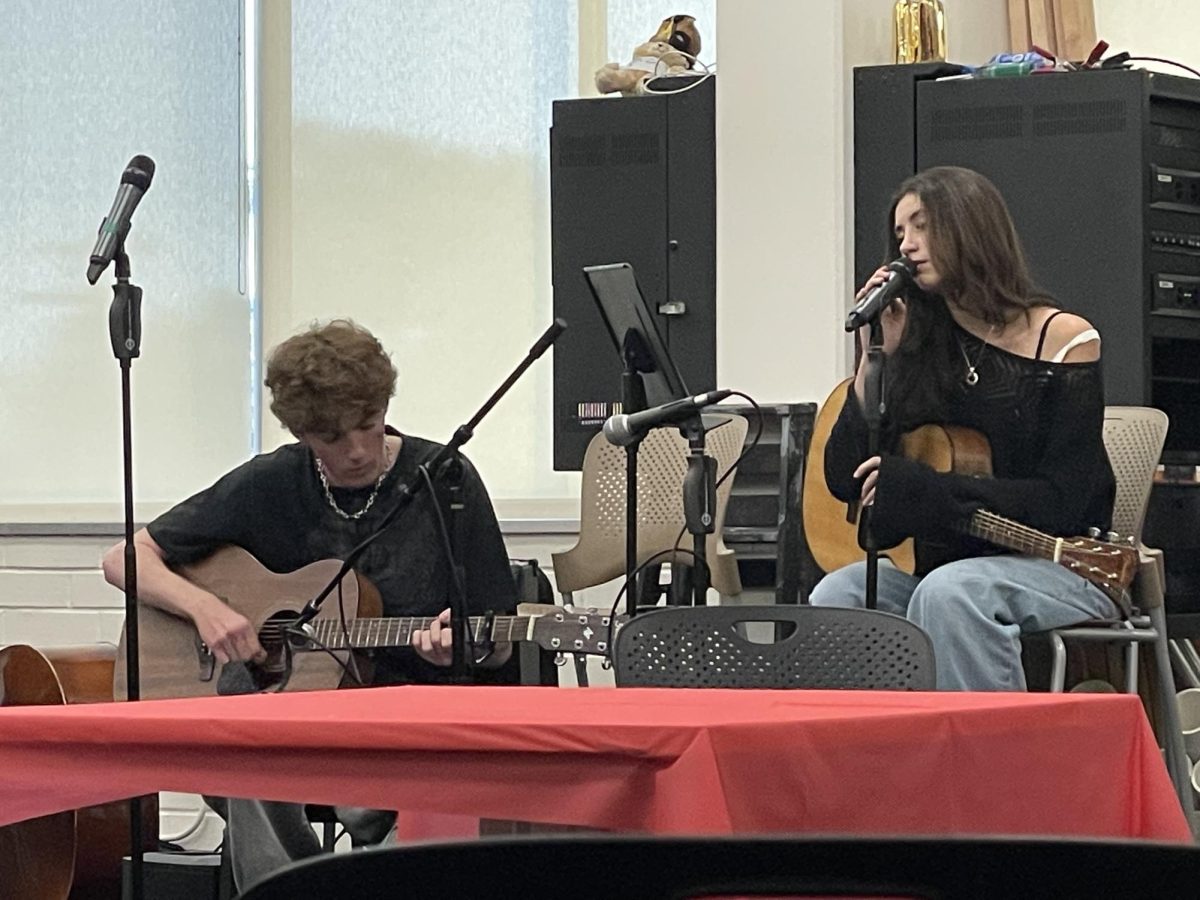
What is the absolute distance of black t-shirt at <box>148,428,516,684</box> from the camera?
2908mm

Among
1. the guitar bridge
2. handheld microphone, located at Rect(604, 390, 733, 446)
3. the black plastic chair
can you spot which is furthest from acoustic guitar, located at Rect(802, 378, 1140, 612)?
the black plastic chair

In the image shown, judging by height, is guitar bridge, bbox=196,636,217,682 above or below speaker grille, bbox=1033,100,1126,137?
below

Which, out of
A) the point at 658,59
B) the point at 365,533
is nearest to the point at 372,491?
the point at 365,533

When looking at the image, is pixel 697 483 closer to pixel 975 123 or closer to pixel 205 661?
pixel 205 661

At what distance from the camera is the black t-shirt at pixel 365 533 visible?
2908 mm

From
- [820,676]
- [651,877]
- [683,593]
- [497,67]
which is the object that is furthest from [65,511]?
[651,877]

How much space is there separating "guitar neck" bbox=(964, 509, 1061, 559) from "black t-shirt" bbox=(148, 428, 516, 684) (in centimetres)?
74

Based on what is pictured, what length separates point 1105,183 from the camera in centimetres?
361

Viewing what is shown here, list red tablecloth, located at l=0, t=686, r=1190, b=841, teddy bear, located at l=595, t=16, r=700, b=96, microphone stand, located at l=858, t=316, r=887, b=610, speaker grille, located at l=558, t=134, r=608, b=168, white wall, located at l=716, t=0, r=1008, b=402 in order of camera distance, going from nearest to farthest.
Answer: red tablecloth, located at l=0, t=686, r=1190, b=841 → microphone stand, located at l=858, t=316, r=887, b=610 → white wall, located at l=716, t=0, r=1008, b=402 → speaker grille, located at l=558, t=134, r=608, b=168 → teddy bear, located at l=595, t=16, r=700, b=96

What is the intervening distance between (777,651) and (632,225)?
203 cm

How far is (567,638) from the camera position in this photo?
106 inches

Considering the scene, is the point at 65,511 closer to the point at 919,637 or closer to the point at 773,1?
the point at 773,1

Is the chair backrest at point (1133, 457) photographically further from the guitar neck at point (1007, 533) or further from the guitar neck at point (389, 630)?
the guitar neck at point (389, 630)

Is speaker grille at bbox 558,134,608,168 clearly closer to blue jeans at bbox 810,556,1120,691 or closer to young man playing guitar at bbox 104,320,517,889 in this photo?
young man playing guitar at bbox 104,320,517,889
